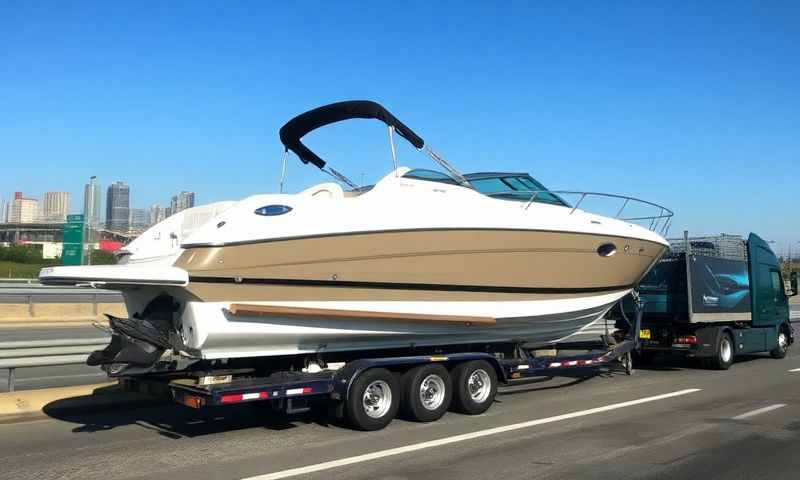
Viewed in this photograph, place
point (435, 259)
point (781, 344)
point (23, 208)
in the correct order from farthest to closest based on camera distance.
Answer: point (23, 208), point (781, 344), point (435, 259)

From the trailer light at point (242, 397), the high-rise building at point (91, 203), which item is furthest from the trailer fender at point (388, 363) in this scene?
the high-rise building at point (91, 203)

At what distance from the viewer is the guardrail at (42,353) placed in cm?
870

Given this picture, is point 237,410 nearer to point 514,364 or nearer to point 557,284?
point 514,364

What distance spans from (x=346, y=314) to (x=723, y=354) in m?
9.44

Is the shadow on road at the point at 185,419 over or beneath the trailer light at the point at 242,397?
beneath

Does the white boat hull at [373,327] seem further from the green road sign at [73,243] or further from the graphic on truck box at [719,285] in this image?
the green road sign at [73,243]

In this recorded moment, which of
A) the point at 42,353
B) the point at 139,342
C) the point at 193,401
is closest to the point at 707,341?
the point at 193,401

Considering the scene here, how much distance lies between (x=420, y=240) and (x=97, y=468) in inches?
157

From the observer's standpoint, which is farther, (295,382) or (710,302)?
(710,302)

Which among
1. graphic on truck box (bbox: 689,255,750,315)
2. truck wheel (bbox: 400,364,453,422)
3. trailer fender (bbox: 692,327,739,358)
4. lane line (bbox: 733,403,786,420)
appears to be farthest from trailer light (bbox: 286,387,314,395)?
trailer fender (bbox: 692,327,739,358)

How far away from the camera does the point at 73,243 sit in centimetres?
2233

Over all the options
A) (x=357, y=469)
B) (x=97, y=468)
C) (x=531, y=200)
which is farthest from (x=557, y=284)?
(x=97, y=468)

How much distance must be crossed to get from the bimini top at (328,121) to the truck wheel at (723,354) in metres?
8.30

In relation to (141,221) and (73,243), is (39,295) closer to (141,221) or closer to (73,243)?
(73,243)
